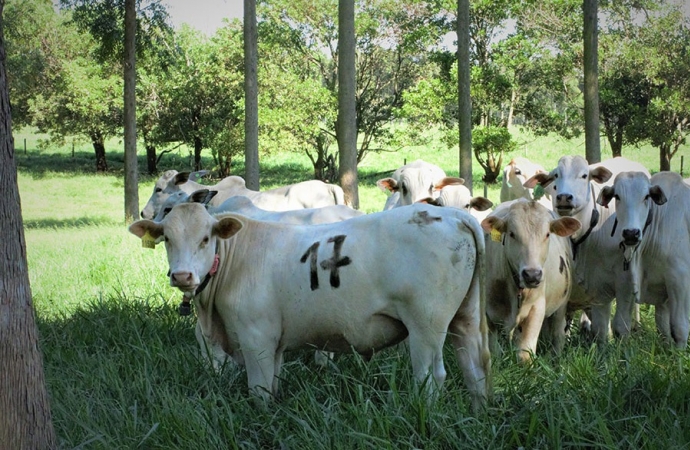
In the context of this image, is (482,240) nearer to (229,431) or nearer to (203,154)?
(229,431)

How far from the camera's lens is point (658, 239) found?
7.08 m

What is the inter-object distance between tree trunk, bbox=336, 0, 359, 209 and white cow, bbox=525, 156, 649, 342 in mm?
5450

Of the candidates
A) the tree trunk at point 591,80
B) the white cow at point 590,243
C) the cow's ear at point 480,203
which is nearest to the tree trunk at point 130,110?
the tree trunk at point 591,80

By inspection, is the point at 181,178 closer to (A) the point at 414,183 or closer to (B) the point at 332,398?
(A) the point at 414,183

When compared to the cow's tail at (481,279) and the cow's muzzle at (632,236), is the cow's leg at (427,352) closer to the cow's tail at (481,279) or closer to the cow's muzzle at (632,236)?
the cow's tail at (481,279)

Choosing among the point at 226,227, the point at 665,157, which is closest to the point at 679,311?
the point at 226,227

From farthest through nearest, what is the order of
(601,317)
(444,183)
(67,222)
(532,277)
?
(67,222)
(444,183)
(601,317)
(532,277)

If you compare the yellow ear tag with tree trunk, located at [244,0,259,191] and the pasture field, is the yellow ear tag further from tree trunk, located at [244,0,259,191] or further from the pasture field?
tree trunk, located at [244,0,259,191]

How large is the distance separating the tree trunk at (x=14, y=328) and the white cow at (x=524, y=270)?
3.61 metres

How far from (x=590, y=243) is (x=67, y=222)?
737 inches

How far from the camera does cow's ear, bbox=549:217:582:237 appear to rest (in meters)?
6.45

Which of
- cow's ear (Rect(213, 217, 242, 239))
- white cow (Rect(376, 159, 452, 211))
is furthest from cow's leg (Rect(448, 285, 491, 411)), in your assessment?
white cow (Rect(376, 159, 452, 211))

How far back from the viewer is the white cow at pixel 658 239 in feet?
22.6

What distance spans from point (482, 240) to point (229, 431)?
6.96 ft
